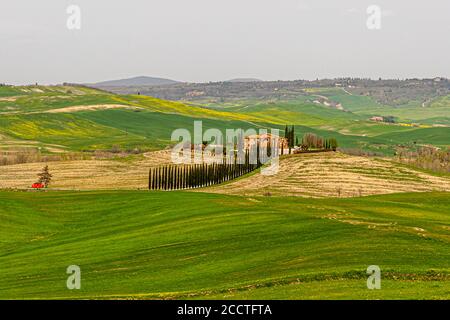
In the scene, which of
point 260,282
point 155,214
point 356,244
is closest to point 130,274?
point 260,282

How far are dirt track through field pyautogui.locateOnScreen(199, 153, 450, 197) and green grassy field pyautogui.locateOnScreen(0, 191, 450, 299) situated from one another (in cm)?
1284

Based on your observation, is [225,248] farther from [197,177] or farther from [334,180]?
[197,177]

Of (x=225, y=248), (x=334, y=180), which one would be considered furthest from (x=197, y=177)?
(x=225, y=248)

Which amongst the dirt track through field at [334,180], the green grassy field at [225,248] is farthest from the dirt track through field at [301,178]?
the green grassy field at [225,248]

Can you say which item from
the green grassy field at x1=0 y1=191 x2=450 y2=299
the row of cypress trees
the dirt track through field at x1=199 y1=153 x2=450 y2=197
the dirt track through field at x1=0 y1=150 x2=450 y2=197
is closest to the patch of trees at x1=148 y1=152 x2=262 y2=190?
the row of cypress trees

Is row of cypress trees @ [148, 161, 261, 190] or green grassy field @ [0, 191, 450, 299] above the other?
green grassy field @ [0, 191, 450, 299]

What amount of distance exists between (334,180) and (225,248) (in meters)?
44.2

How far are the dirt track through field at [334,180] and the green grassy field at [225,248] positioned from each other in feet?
42.1

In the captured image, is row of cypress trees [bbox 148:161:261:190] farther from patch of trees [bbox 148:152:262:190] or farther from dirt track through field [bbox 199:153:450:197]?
dirt track through field [bbox 199:153:450:197]

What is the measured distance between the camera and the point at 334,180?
265 ft

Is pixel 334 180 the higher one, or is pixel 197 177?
pixel 334 180

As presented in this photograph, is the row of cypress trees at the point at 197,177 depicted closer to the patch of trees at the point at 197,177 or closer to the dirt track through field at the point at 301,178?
the patch of trees at the point at 197,177

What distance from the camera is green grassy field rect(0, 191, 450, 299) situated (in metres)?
28.8
